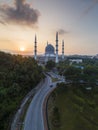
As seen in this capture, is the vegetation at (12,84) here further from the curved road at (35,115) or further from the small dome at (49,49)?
the small dome at (49,49)

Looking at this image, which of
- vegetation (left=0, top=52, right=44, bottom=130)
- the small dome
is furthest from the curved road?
the small dome

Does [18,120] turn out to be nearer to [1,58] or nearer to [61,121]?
[61,121]

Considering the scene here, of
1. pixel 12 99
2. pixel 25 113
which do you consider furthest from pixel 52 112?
pixel 12 99

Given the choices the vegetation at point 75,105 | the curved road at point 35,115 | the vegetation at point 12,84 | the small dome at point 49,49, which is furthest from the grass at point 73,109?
the small dome at point 49,49

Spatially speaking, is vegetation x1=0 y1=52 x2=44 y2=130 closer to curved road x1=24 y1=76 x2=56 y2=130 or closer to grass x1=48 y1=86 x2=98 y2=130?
curved road x1=24 y1=76 x2=56 y2=130

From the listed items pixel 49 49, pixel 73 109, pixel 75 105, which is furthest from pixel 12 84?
pixel 49 49

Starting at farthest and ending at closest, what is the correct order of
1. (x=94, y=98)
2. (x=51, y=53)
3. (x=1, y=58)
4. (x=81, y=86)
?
(x=51, y=53)
(x=1, y=58)
(x=81, y=86)
(x=94, y=98)
